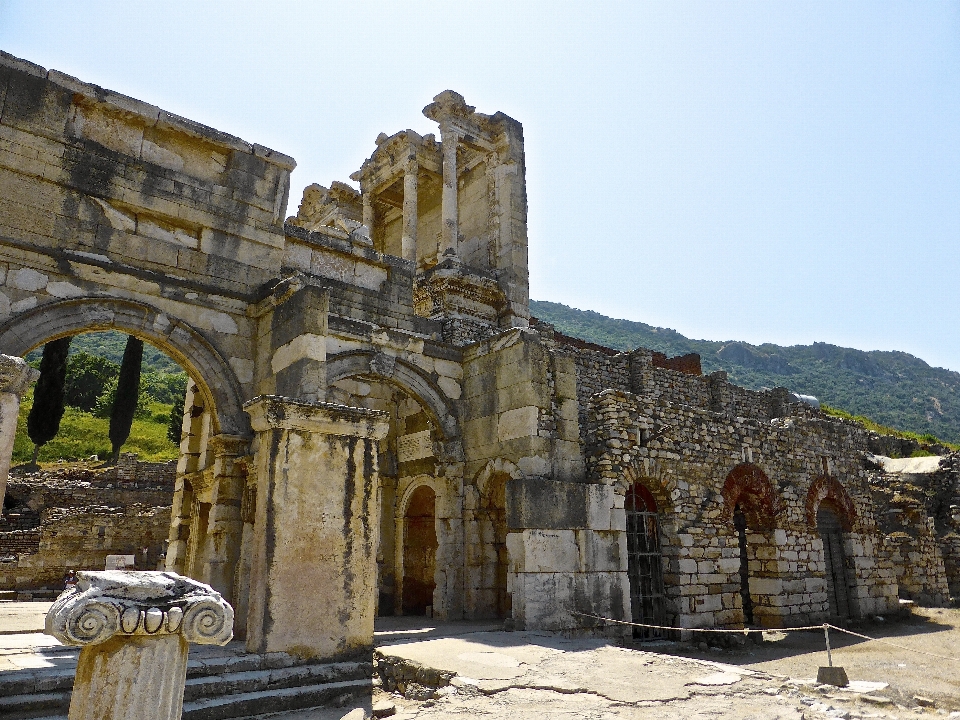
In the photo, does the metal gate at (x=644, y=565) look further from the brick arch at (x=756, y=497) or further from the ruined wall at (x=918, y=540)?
the ruined wall at (x=918, y=540)

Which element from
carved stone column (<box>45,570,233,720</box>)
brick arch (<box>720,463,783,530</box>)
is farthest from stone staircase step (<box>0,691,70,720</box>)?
brick arch (<box>720,463,783,530</box>)

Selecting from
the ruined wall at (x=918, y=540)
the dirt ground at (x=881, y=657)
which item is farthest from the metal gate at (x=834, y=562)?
the ruined wall at (x=918, y=540)

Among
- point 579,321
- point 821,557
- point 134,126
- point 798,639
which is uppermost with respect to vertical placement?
point 579,321

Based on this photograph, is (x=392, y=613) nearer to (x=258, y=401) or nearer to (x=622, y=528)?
(x=622, y=528)

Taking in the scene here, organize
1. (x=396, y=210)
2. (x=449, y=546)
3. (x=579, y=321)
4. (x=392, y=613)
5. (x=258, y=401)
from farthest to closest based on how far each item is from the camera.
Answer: (x=579, y=321)
(x=396, y=210)
(x=392, y=613)
(x=449, y=546)
(x=258, y=401)

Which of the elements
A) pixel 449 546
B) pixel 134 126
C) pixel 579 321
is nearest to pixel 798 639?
pixel 449 546

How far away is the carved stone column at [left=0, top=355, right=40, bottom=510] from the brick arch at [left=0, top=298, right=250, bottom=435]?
2.71 meters

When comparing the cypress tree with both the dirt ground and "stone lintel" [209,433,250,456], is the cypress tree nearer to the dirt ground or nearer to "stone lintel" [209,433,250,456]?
"stone lintel" [209,433,250,456]

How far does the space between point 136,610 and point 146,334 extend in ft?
19.7

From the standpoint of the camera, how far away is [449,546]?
11.3m

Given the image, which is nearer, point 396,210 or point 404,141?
point 404,141

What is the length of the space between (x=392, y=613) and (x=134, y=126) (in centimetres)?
939

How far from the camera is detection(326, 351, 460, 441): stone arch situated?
10.4 m

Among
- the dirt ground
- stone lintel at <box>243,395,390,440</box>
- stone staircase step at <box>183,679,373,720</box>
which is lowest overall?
the dirt ground
